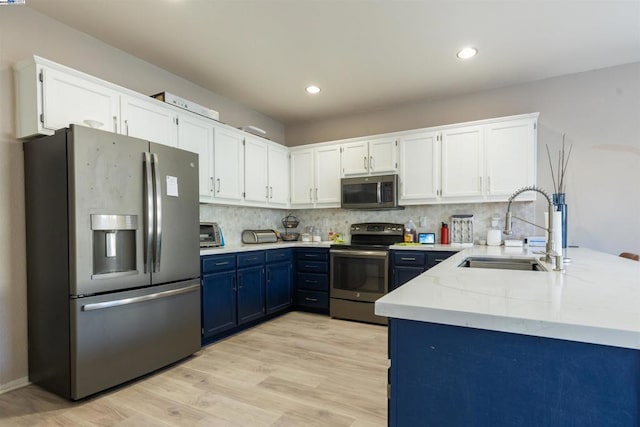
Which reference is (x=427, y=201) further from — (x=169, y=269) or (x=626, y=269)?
(x=169, y=269)

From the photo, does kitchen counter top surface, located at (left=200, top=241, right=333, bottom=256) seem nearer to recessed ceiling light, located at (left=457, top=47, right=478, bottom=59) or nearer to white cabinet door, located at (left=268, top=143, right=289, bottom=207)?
white cabinet door, located at (left=268, top=143, right=289, bottom=207)

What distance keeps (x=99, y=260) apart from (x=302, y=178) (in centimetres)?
287

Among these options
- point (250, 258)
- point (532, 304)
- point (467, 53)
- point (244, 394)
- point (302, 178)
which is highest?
point (467, 53)

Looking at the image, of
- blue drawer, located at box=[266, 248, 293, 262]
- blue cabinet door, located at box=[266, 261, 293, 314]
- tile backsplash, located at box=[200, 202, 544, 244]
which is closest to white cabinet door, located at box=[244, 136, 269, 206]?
tile backsplash, located at box=[200, 202, 544, 244]

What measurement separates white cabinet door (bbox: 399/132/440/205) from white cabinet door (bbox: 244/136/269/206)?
173 cm

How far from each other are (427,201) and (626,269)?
232cm

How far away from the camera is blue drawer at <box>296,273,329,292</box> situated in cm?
405

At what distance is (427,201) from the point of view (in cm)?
387

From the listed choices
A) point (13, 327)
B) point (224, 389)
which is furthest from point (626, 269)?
point (13, 327)

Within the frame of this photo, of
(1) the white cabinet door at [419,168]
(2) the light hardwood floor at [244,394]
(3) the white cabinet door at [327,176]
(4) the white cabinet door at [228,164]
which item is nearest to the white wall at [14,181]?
(2) the light hardwood floor at [244,394]

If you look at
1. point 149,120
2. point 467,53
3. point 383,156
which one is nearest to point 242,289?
point 149,120

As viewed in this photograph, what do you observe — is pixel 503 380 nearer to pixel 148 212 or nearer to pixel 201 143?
pixel 148 212

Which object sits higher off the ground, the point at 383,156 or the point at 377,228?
the point at 383,156

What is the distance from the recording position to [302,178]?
463 cm
